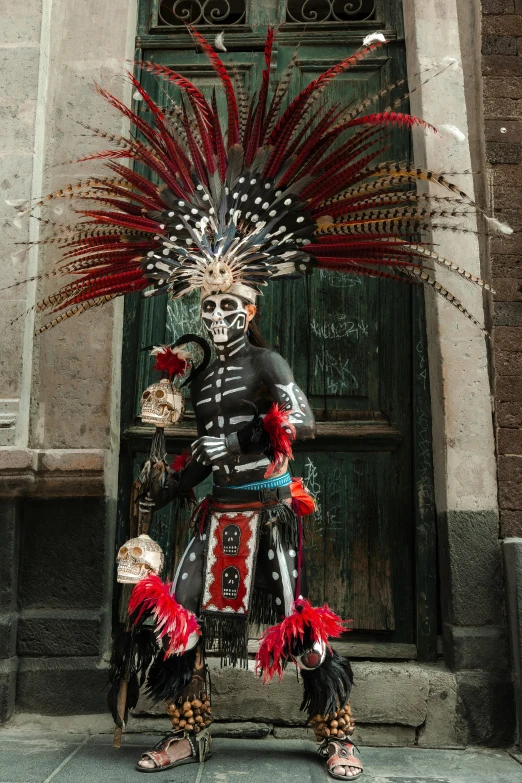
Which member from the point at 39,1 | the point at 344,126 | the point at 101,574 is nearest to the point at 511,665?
the point at 101,574

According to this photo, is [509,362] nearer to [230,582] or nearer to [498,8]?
[230,582]

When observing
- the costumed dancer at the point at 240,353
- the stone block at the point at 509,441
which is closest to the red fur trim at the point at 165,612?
the costumed dancer at the point at 240,353

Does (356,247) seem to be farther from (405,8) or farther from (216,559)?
(405,8)

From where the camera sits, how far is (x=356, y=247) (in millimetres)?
3578

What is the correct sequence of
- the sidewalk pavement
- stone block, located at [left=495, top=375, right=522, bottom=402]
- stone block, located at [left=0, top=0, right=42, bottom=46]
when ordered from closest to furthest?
1. the sidewalk pavement
2. stone block, located at [left=495, top=375, right=522, bottom=402]
3. stone block, located at [left=0, top=0, right=42, bottom=46]

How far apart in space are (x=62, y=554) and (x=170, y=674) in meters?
1.07

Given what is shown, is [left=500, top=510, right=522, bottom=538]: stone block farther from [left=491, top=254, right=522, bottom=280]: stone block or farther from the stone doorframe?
[left=491, top=254, right=522, bottom=280]: stone block

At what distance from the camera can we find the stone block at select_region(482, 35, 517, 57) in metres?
4.54

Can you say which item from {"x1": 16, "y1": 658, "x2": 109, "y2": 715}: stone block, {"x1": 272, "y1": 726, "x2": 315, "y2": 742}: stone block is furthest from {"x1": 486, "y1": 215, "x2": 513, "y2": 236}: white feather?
{"x1": 16, "y1": 658, "x2": 109, "y2": 715}: stone block

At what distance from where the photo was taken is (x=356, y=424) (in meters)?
4.47

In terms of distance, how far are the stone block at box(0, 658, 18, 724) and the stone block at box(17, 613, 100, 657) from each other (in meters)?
0.13

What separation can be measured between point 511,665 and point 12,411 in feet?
9.09

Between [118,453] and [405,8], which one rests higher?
[405,8]

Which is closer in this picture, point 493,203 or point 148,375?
point 493,203
